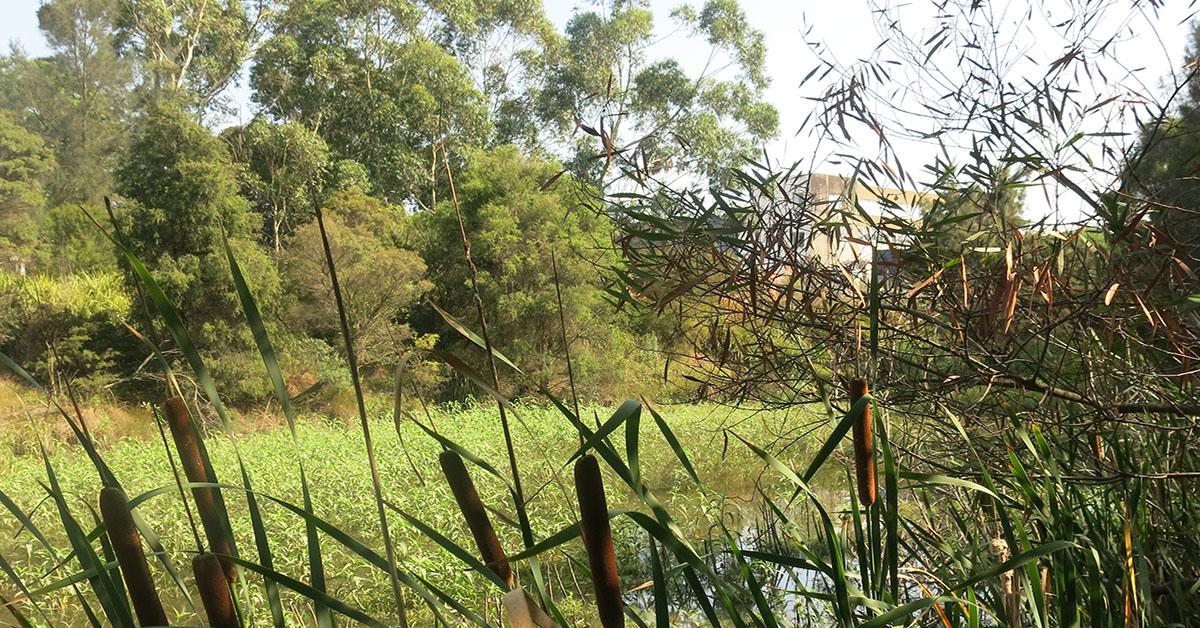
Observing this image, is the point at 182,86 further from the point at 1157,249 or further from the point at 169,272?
the point at 1157,249

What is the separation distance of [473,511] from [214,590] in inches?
4.2

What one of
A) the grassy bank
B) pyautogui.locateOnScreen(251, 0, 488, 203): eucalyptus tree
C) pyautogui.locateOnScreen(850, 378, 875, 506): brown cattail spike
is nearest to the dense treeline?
pyautogui.locateOnScreen(251, 0, 488, 203): eucalyptus tree

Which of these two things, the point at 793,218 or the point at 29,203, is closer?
the point at 793,218

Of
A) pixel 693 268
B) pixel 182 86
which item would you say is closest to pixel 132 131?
pixel 182 86

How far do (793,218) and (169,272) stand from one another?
26.0ft

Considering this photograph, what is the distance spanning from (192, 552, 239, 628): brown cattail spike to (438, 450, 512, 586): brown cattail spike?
0.31ft

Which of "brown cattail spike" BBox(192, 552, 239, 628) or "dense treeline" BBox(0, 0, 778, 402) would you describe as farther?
"dense treeline" BBox(0, 0, 778, 402)

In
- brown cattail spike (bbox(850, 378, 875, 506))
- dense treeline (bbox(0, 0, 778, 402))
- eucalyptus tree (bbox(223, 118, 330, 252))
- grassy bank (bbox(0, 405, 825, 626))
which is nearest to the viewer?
brown cattail spike (bbox(850, 378, 875, 506))

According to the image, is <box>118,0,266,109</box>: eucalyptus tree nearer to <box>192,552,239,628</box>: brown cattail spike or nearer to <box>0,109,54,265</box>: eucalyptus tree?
<box>0,109,54,265</box>: eucalyptus tree

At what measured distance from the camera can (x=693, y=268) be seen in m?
1.39

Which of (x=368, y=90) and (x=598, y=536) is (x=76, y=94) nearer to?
(x=368, y=90)

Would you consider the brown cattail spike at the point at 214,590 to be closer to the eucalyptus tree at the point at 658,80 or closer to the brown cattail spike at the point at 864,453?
the brown cattail spike at the point at 864,453

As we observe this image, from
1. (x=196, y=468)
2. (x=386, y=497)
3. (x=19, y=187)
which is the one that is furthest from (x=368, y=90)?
(x=196, y=468)

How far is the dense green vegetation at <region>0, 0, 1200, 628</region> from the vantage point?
48 cm
